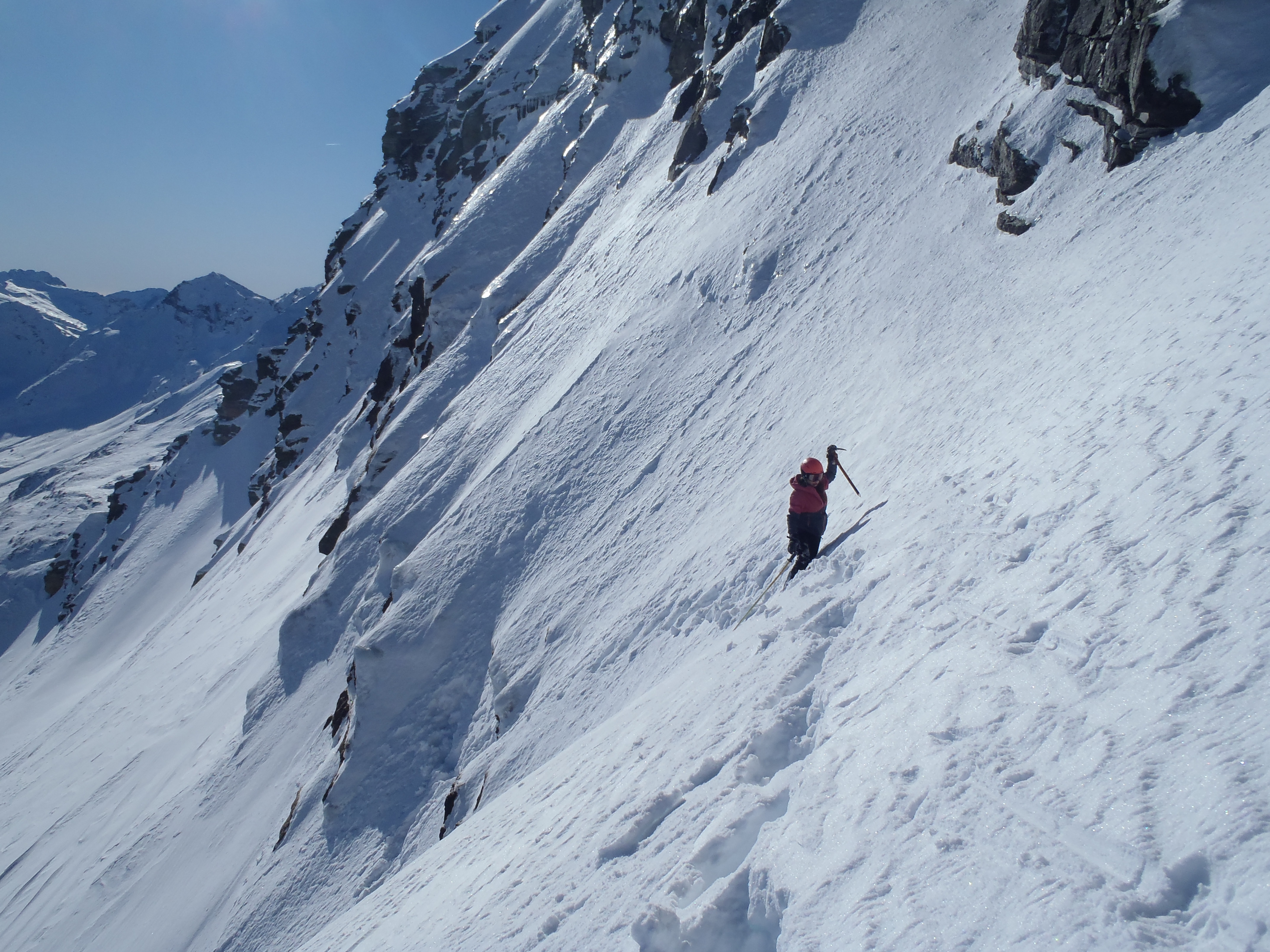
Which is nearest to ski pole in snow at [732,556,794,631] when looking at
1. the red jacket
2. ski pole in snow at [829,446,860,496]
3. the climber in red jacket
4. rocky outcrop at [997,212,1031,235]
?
the climber in red jacket

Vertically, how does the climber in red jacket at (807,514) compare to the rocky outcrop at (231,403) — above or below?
below

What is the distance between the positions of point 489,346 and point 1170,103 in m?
26.9

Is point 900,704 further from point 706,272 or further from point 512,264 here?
point 512,264

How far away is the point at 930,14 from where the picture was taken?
66.1ft

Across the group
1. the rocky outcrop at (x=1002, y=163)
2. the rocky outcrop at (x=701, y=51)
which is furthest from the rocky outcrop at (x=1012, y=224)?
the rocky outcrop at (x=701, y=51)

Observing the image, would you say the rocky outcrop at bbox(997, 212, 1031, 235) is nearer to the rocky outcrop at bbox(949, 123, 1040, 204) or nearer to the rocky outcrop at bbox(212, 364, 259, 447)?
the rocky outcrop at bbox(949, 123, 1040, 204)

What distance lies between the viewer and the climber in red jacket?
8.41 m

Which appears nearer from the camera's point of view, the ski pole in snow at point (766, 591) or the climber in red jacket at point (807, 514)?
the climber in red jacket at point (807, 514)

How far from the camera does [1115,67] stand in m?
10.6

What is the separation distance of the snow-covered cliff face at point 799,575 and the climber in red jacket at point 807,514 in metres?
0.58

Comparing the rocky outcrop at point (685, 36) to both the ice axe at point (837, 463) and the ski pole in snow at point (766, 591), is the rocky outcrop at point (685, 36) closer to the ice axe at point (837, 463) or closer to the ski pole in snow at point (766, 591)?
the ice axe at point (837, 463)

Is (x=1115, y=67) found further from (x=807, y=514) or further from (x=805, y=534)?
(x=805, y=534)

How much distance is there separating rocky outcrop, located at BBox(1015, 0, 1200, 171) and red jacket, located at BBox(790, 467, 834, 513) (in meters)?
7.73

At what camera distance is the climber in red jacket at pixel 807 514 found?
8406 mm
